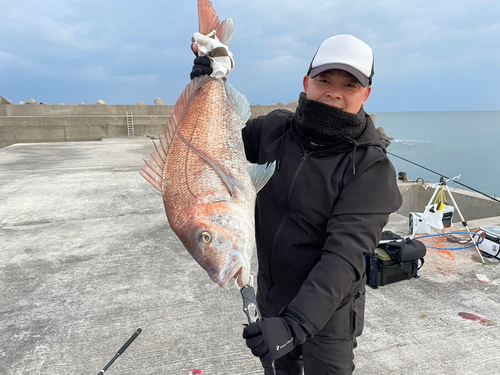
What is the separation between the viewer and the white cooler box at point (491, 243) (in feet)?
13.9

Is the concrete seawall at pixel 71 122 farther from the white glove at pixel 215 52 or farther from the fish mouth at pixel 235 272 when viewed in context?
the fish mouth at pixel 235 272

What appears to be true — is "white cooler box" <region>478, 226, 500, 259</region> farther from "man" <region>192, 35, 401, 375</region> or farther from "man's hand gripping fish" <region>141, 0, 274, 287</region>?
"man's hand gripping fish" <region>141, 0, 274, 287</region>

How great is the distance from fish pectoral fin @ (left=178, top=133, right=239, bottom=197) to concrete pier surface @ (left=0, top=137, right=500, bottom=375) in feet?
5.40

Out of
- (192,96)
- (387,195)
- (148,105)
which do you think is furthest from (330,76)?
(148,105)

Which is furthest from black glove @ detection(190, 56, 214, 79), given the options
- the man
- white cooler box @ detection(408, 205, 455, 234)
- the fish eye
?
white cooler box @ detection(408, 205, 455, 234)

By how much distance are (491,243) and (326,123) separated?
4161mm

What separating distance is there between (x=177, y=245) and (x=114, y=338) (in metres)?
1.91

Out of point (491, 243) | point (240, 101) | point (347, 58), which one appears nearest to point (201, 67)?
point (240, 101)

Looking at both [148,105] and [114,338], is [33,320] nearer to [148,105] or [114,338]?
[114,338]

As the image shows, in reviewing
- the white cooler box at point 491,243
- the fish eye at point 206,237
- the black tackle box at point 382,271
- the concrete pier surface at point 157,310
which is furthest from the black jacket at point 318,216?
the white cooler box at point 491,243

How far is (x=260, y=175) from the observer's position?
1.47m

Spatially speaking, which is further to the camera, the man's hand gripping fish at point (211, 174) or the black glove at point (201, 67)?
the black glove at point (201, 67)

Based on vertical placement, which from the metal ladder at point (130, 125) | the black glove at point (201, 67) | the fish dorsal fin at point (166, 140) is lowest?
the fish dorsal fin at point (166, 140)

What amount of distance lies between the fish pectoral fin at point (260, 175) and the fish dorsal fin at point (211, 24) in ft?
3.19
